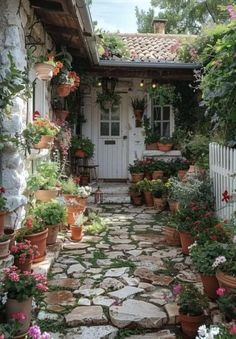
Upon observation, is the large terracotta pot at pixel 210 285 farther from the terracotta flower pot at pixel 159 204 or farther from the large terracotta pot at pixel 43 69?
the terracotta flower pot at pixel 159 204

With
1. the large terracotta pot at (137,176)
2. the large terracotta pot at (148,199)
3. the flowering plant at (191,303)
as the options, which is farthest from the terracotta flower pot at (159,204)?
the flowering plant at (191,303)

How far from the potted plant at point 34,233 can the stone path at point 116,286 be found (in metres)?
0.26

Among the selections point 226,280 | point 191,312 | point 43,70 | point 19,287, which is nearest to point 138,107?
point 43,70

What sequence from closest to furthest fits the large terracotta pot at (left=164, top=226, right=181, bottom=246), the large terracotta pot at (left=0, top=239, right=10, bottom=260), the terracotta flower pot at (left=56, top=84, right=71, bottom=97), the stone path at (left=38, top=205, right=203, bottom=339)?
the stone path at (left=38, top=205, right=203, bottom=339), the large terracotta pot at (left=0, top=239, right=10, bottom=260), the large terracotta pot at (left=164, top=226, right=181, bottom=246), the terracotta flower pot at (left=56, top=84, right=71, bottom=97)

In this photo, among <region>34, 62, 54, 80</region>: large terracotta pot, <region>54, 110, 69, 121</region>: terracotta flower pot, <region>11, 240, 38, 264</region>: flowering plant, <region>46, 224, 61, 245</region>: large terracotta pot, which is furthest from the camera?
<region>54, 110, 69, 121</region>: terracotta flower pot

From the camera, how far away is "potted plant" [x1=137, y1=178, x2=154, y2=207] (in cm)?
825

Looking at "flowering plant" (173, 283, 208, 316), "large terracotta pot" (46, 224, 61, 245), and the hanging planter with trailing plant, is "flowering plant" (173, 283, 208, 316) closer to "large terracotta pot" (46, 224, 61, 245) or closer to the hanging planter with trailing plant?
"large terracotta pot" (46, 224, 61, 245)

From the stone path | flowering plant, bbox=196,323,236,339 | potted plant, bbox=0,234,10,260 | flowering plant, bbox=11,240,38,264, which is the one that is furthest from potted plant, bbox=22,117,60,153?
flowering plant, bbox=196,323,236,339

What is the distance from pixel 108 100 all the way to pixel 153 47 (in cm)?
206

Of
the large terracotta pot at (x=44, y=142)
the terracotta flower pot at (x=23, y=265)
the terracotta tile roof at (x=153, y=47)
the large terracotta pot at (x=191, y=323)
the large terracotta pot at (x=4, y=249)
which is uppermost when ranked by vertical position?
the terracotta tile roof at (x=153, y=47)

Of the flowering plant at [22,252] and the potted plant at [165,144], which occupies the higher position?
the potted plant at [165,144]

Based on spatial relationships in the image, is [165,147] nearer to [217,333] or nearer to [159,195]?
[159,195]

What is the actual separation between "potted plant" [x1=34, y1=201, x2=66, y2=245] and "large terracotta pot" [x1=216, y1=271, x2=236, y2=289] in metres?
2.38

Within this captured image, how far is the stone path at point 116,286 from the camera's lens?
129 inches
